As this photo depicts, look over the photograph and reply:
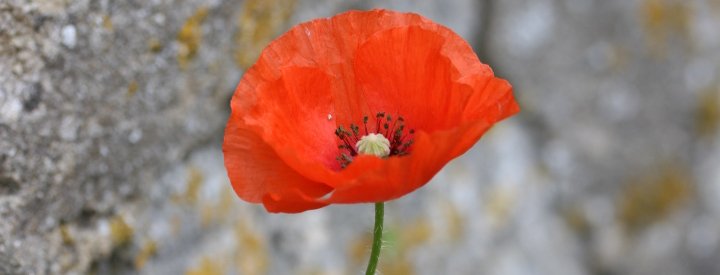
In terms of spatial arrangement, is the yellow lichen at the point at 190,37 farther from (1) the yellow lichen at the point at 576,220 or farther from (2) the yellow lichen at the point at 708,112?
(2) the yellow lichen at the point at 708,112

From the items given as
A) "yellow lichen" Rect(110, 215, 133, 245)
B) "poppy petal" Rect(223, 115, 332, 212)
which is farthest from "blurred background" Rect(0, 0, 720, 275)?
"poppy petal" Rect(223, 115, 332, 212)

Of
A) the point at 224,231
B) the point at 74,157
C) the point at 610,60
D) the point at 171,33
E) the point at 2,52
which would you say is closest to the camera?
the point at 2,52

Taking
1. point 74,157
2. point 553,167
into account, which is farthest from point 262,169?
point 553,167

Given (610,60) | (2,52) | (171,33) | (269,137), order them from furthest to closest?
(610,60) → (171,33) → (2,52) → (269,137)

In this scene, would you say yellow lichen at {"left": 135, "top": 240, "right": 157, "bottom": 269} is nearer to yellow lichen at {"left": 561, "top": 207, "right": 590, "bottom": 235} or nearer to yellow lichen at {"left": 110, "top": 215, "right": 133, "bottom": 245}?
yellow lichen at {"left": 110, "top": 215, "right": 133, "bottom": 245}

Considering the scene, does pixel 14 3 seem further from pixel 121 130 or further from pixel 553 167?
pixel 553 167

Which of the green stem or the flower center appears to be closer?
the green stem

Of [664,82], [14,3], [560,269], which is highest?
[14,3]
